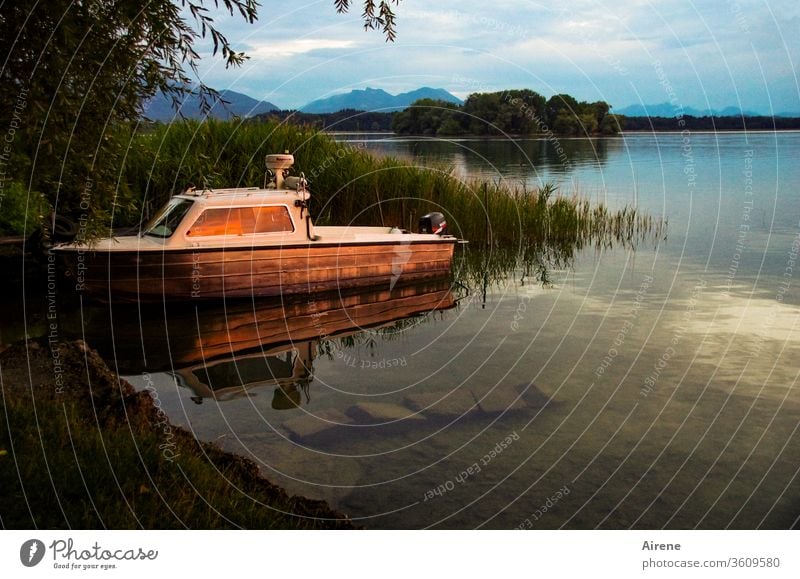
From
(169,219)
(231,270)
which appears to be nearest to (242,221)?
(231,270)

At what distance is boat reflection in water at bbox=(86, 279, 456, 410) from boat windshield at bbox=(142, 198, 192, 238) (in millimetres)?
1371

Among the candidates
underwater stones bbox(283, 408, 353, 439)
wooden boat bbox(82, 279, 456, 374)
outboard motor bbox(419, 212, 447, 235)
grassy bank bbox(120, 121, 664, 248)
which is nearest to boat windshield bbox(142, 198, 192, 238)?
wooden boat bbox(82, 279, 456, 374)

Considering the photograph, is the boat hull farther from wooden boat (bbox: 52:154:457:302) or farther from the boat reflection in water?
the boat reflection in water

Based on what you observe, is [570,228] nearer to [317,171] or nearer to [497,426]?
[317,171]

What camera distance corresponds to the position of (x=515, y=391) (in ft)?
32.5

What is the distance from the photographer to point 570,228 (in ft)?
70.9

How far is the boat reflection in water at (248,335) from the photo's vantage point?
1084 cm

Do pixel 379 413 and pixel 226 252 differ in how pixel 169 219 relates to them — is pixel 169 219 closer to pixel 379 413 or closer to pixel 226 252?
pixel 226 252

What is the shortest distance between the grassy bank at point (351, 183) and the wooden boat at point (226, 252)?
3.43 m

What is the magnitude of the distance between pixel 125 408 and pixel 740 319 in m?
9.60

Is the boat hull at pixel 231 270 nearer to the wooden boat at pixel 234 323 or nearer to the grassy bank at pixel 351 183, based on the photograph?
the wooden boat at pixel 234 323

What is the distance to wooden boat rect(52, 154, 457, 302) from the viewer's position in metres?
14.0

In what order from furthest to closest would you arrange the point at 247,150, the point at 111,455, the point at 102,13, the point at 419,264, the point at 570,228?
the point at 570,228
the point at 247,150
the point at 419,264
the point at 102,13
the point at 111,455
